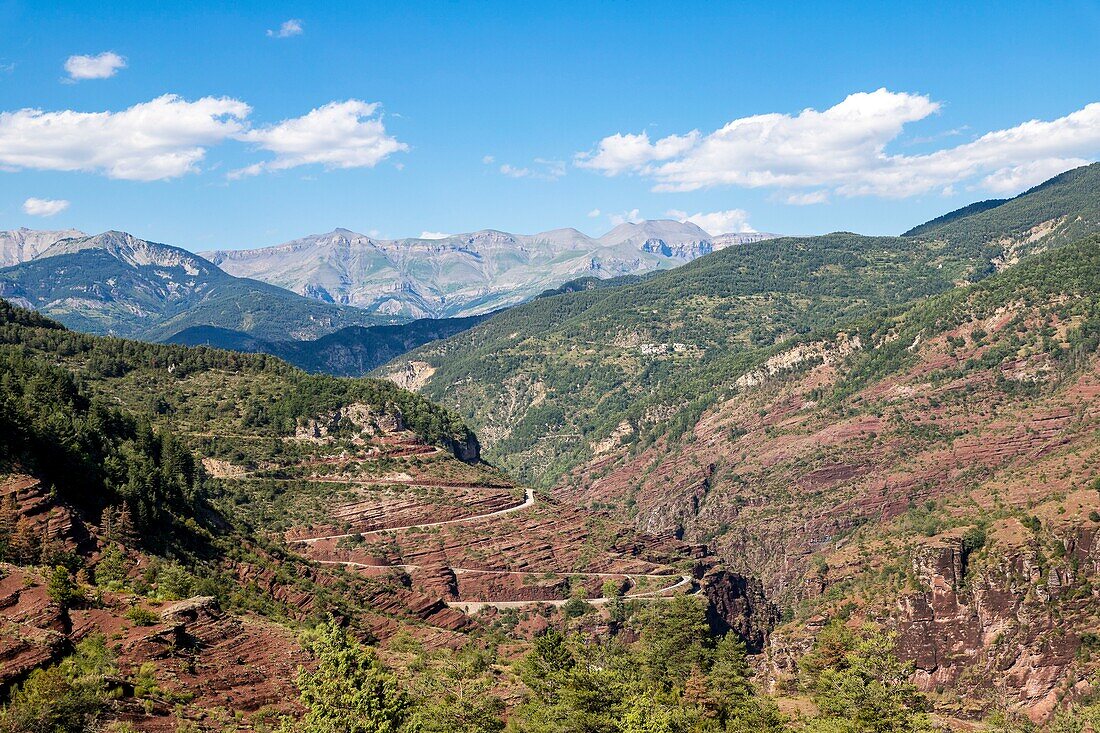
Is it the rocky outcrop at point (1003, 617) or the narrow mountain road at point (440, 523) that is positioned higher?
the narrow mountain road at point (440, 523)

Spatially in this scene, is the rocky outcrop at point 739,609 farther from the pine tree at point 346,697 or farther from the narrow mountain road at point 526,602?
the pine tree at point 346,697

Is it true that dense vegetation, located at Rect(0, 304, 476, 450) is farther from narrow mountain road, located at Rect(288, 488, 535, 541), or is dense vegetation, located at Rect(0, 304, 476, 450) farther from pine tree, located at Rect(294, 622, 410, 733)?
pine tree, located at Rect(294, 622, 410, 733)

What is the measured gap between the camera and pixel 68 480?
3376 inches

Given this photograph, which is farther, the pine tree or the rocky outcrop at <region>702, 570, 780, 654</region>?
the rocky outcrop at <region>702, 570, 780, 654</region>

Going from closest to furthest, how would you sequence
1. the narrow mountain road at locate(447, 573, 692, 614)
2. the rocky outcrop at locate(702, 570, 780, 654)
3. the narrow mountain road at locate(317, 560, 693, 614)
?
the narrow mountain road at locate(317, 560, 693, 614) → the narrow mountain road at locate(447, 573, 692, 614) → the rocky outcrop at locate(702, 570, 780, 654)

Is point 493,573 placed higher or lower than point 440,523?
lower

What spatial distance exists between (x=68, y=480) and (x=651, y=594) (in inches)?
3227

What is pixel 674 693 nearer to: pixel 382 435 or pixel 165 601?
pixel 165 601

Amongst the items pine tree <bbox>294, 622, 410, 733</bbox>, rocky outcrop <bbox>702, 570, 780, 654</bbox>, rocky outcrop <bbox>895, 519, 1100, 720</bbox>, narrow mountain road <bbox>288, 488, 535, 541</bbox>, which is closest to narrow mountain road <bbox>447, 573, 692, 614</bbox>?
rocky outcrop <bbox>702, 570, 780, 654</bbox>

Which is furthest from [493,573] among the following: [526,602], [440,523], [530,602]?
[440,523]

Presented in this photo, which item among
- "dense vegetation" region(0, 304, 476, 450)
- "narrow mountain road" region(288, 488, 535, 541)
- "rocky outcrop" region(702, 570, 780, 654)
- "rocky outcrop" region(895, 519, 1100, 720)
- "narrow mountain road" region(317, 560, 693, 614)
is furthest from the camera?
"dense vegetation" region(0, 304, 476, 450)

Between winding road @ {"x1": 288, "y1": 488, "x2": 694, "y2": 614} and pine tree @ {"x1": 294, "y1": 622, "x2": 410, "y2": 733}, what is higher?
pine tree @ {"x1": 294, "y1": 622, "x2": 410, "y2": 733}

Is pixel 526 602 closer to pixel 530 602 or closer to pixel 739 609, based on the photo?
pixel 530 602

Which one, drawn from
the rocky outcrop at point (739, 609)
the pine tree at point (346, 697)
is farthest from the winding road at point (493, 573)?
the pine tree at point (346, 697)
